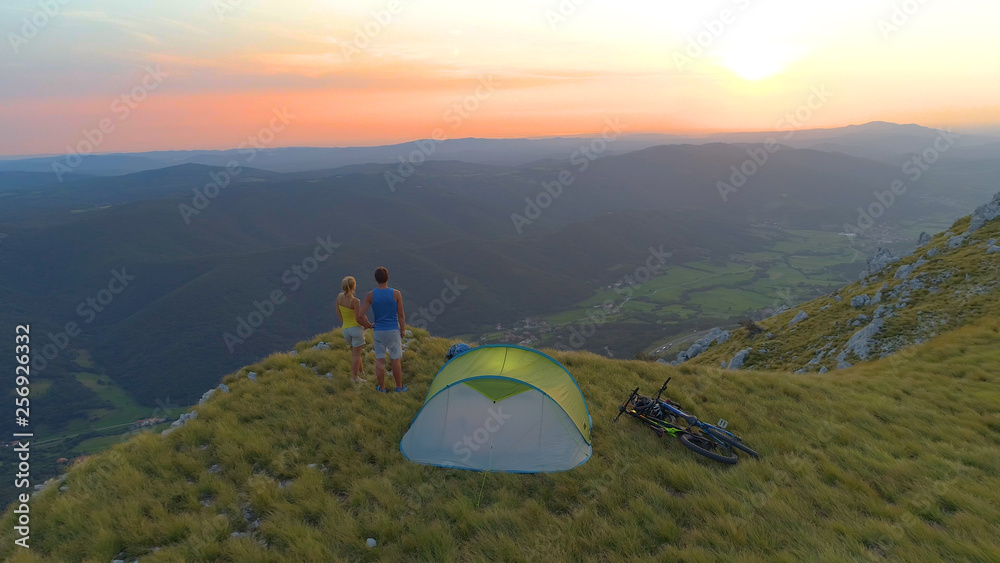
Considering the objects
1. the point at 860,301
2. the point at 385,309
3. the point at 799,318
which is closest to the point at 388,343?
the point at 385,309

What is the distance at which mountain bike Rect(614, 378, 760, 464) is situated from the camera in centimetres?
856

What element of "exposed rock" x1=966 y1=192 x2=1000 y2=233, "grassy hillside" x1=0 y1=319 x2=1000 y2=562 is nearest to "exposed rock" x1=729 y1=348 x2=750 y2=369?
"grassy hillside" x1=0 y1=319 x2=1000 y2=562

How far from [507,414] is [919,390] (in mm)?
13384

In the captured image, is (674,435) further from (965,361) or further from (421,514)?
(965,361)

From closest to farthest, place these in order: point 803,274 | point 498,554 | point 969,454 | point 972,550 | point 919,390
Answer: point 972,550 → point 498,554 → point 969,454 → point 919,390 → point 803,274

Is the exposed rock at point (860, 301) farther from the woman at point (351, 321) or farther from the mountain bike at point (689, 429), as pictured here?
the woman at point (351, 321)

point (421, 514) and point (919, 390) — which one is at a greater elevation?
point (421, 514)

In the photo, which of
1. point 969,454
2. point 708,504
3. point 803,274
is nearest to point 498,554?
point 708,504

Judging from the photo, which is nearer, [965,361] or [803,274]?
[965,361]

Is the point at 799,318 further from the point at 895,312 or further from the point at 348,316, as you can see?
the point at 348,316

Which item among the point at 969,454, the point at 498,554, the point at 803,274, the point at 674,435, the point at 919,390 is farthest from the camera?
the point at 803,274

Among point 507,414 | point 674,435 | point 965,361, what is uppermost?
point 507,414

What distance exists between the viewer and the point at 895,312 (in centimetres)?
2186

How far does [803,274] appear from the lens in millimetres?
187625
